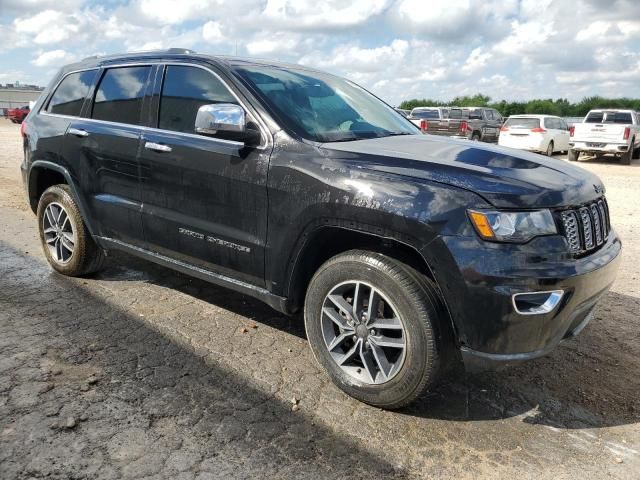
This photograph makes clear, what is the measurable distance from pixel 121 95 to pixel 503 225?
3.16 m

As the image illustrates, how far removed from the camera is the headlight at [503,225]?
8.61ft

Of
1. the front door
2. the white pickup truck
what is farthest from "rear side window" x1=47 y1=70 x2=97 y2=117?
the white pickup truck

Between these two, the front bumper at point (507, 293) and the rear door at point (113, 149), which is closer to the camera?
the front bumper at point (507, 293)

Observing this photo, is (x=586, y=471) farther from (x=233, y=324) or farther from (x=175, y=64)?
(x=175, y=64)

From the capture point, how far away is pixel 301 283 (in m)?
3.39

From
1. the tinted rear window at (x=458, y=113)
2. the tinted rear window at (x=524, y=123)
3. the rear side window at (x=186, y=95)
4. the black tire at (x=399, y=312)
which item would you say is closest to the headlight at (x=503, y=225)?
the black tire at (x=399, y=312)

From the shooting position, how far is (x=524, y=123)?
2009 cm

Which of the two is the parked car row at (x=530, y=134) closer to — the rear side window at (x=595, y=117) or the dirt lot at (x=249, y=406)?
the rear side window at (x=595, y=117)

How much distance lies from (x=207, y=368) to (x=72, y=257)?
85.2 inches

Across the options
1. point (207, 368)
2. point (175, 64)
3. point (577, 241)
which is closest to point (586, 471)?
point (577, 241)

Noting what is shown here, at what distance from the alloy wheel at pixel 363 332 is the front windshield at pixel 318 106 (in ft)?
3.17

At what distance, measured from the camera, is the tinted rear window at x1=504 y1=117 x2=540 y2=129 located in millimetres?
19875

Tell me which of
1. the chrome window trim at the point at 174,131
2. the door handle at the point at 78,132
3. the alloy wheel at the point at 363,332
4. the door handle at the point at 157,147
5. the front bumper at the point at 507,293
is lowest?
the alloy wheel at the point at 363,332

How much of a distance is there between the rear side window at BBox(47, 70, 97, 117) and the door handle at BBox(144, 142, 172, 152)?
3.79ft
